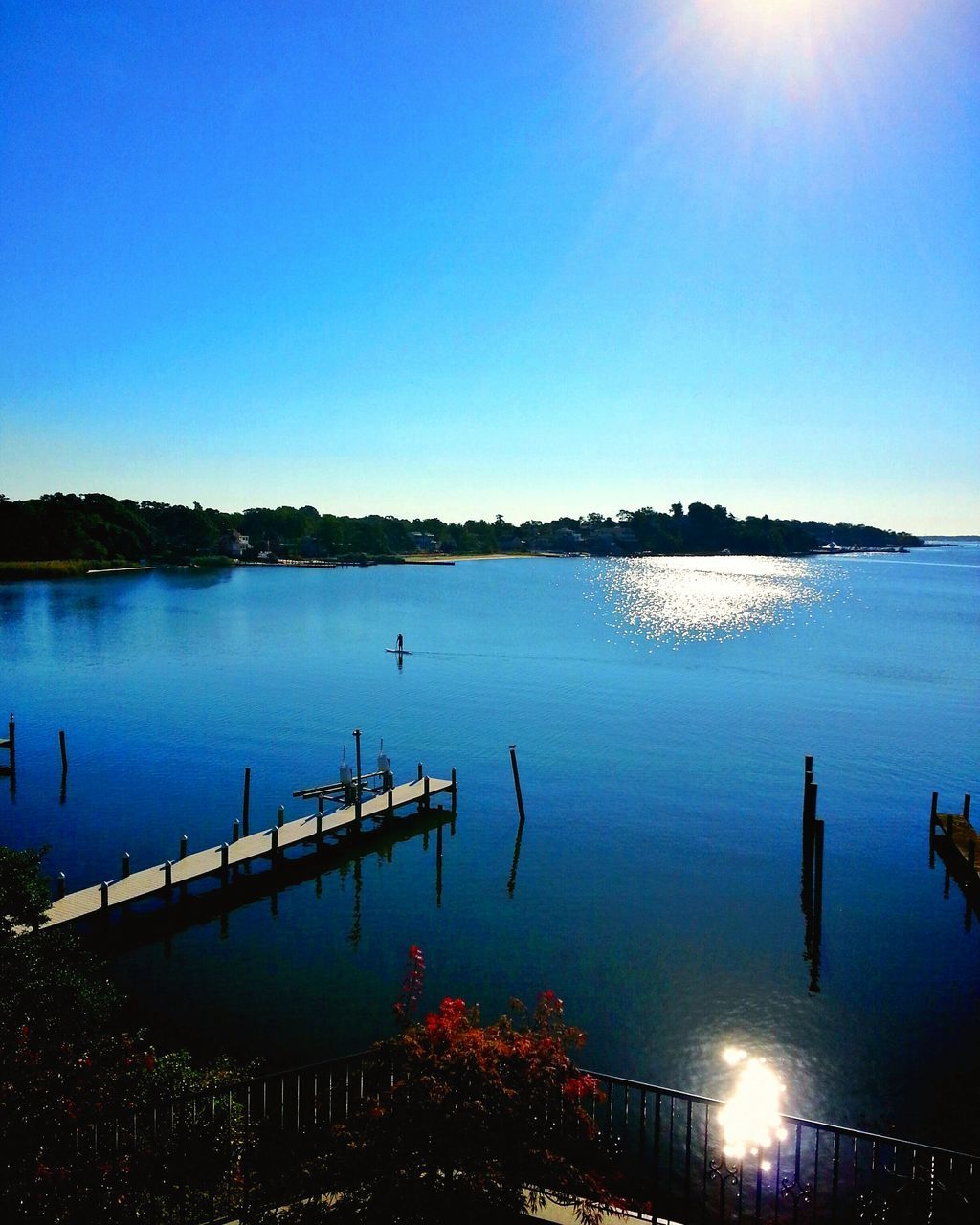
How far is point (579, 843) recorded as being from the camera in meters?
32.8

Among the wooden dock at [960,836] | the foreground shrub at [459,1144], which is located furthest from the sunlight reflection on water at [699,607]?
the foreground shrub at [459,1144]

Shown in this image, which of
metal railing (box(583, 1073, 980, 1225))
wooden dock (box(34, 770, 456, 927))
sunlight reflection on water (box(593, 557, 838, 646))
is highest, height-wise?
sunlight reflection on water (box(593, 557, 838, 646))

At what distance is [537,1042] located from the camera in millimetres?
9922

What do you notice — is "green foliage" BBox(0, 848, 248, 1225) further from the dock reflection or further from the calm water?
the dock reflection

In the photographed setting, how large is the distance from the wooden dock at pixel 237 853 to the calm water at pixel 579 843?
1.23m

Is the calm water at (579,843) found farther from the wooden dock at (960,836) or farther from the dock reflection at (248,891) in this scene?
the wooden dock at (960,836)

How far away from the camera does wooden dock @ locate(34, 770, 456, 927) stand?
78.5ft

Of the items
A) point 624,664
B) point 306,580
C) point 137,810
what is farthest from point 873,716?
point 306,580

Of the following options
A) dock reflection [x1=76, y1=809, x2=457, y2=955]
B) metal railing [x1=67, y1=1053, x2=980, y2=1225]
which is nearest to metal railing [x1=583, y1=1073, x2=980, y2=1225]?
metal railing [x1=67, y1=1053, x2=980, y2=1225]

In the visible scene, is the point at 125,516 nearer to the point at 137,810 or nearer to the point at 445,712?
the point at 445,712

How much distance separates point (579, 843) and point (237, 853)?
40.9 feet

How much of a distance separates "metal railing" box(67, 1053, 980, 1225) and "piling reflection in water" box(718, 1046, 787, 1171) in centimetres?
24

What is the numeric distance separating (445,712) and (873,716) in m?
27.6

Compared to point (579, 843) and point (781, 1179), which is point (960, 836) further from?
point (781, 1179)
